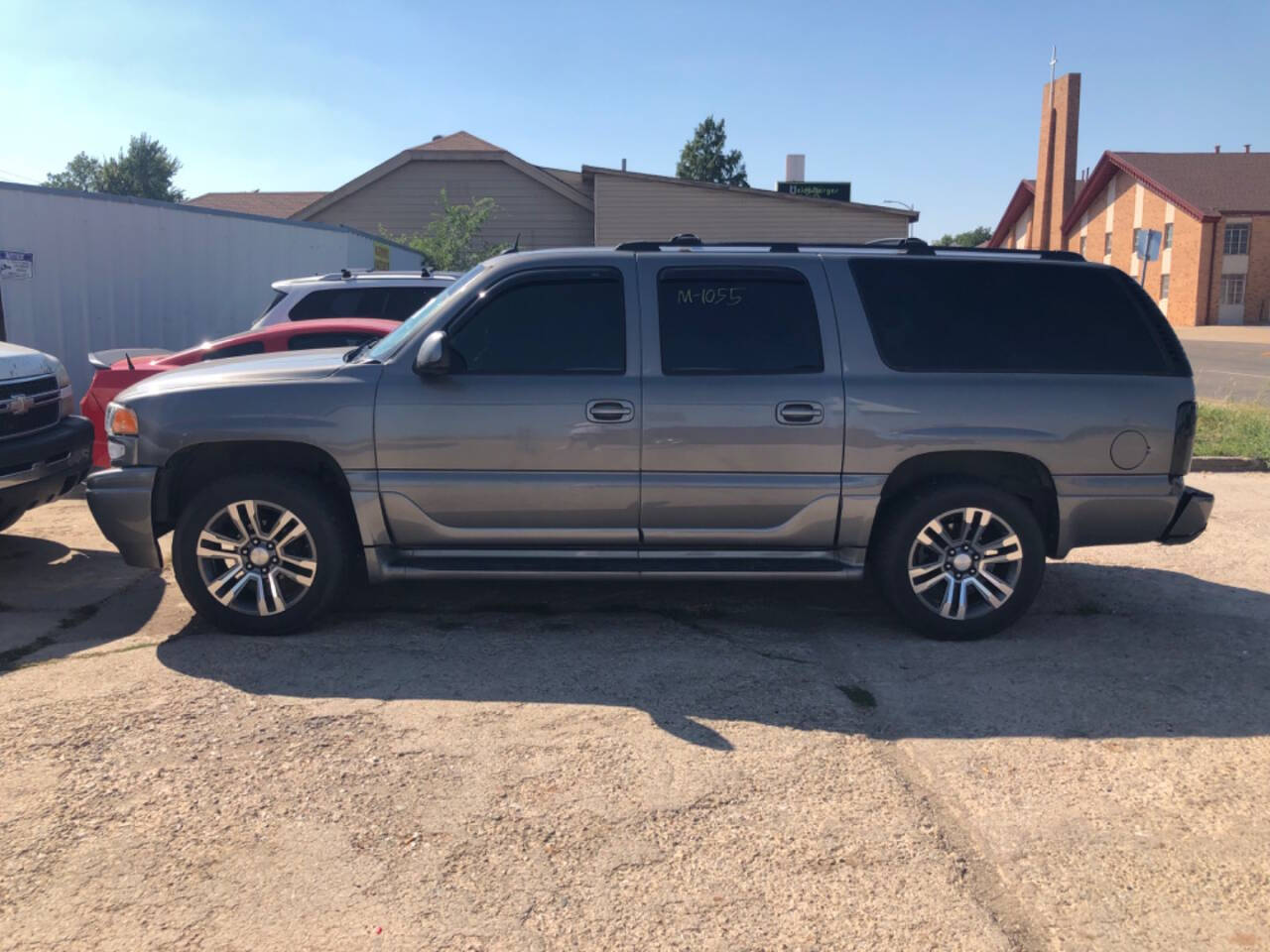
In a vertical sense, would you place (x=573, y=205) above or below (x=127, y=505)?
above

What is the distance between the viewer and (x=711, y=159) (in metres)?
59.6

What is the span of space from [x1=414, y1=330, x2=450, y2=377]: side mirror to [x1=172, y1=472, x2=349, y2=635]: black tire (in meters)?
0.84

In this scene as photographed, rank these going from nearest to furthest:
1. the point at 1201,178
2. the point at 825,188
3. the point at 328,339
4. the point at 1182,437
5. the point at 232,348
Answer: the point at 1182,437
the point at 328,339
the point at 232,348
the point at 825,188
the point at 1201,178

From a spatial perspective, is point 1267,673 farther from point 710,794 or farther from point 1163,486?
point 710,794

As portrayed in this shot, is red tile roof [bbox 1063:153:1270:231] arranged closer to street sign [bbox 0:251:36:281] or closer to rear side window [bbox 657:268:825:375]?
street sign [bbox 0:251:36:281]

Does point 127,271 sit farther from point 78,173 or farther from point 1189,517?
point 78,173

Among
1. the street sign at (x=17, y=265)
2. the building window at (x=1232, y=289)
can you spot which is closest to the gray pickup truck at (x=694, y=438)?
the street sign at (x=17, y=265)

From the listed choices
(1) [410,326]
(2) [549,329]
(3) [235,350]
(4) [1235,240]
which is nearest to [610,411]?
(2) [549,329]

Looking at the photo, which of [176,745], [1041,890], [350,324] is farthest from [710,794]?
[350,324]

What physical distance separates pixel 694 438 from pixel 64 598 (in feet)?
12.6

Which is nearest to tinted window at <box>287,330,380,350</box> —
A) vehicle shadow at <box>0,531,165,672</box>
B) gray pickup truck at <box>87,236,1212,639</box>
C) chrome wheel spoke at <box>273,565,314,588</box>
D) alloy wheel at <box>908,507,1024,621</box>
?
vehicle shadow at <box>0,531,165,672</box>

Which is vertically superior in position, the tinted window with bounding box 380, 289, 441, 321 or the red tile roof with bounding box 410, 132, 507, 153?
the red tile roof with bounding box 410, 132, 507, 153

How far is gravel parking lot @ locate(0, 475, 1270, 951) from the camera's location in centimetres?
306

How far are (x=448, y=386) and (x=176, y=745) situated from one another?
2.04 meters
